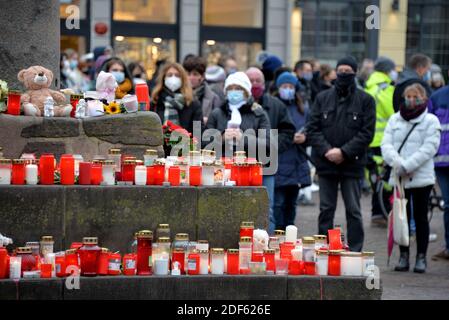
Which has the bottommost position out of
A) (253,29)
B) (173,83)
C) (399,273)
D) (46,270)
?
(399,273)

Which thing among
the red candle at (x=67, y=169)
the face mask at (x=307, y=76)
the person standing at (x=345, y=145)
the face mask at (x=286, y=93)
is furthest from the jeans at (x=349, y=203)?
the face mask at (x=307, y=76)

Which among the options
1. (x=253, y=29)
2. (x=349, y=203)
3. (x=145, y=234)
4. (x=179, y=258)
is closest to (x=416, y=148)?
(x=349, y=203)

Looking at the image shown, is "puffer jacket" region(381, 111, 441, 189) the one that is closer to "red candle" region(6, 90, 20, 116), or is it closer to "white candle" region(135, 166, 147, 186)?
"white candle" region(135, 166, 147, 186)

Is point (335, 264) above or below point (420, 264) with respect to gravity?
above

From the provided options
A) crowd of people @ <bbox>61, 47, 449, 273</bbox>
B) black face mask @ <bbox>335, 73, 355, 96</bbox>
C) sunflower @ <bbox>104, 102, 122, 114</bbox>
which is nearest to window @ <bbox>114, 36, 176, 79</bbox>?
crowd of people @ <bbox>61, 47, 449, 273</bbox>

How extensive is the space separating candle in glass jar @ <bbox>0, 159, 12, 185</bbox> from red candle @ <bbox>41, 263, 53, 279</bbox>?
2.35 ft

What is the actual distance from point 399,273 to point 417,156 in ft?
3.80

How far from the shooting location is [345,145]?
1130 centimetres

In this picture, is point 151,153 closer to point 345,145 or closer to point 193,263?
point 193,263

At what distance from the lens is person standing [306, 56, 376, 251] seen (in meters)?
11.3

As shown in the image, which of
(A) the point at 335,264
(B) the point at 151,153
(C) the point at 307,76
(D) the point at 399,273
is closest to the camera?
(A) the point at 335,264

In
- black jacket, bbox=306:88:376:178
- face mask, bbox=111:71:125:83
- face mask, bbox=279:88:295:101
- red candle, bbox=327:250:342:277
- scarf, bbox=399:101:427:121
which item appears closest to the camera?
red candle, bbox=327:250:342:277

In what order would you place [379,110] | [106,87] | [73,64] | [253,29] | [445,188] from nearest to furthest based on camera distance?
1. [106,87]
2. [445,188]
3. [379,110]
4. [73,64]
5. [253,29]
